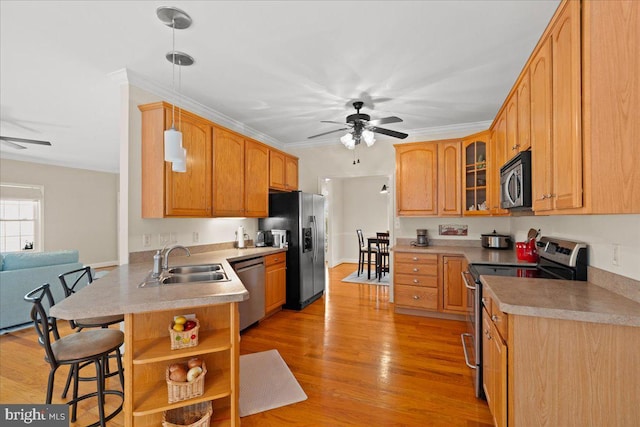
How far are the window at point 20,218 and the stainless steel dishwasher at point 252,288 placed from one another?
19.6ft

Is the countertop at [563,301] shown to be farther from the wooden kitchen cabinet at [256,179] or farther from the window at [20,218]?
the window at [20,218]

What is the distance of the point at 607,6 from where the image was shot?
4.33 feet

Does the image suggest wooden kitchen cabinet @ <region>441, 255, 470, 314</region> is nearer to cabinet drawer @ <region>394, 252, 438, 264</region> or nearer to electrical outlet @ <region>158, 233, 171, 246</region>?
cabinet drawer @ <region>394, 252, 438, 264</region>

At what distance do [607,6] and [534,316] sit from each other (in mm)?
1416

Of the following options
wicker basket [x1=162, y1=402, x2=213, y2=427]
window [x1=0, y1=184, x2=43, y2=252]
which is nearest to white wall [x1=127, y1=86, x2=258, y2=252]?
wicker basket [x1=162, y1=402, x2=213, y2=427]

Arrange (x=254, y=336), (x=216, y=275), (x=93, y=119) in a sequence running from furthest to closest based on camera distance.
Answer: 1. (x=93, y=119)
2. (x=254, y=336)
3. (x=216, y=275)

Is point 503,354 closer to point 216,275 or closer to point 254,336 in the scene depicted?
point 216,275

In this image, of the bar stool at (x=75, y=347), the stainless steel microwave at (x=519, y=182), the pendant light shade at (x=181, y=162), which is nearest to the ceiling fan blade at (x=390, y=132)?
the stainless steel microwave at (x=519, y=182)

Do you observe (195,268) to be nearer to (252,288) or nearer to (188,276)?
(188,276)

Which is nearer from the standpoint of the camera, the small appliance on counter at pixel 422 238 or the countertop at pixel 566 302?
the countertop at pixel 566 302

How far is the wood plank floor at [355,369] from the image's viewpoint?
2.03 m

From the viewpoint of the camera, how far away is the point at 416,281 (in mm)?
3951

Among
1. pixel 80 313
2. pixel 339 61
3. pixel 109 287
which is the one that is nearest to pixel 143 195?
pixel 109 287

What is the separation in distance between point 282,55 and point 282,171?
230 cm
